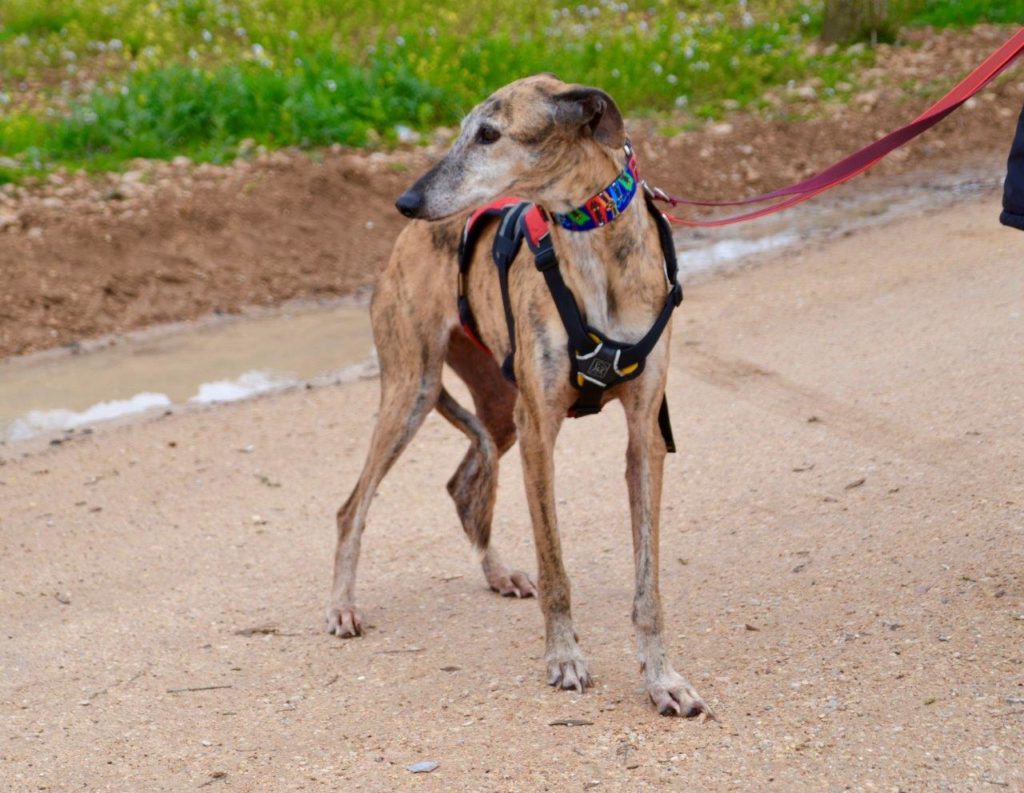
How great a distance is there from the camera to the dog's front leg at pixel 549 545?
434cm

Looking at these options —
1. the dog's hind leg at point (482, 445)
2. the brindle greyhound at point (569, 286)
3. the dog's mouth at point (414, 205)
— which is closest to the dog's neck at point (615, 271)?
the brindle greyhound at point (569, 286)

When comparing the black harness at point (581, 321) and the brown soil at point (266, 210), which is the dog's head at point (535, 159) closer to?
the black harness at point (581, 321)

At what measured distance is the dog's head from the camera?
4.12 meters

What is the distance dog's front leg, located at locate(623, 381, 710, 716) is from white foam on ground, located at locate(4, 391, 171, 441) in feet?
14.2

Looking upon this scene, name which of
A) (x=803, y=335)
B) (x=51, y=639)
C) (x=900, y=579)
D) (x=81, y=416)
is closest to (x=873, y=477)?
(x=900, y=579)

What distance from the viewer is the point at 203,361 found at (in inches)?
340

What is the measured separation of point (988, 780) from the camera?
355 cm

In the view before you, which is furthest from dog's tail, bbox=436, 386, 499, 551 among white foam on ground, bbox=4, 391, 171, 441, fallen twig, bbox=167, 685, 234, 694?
white foam on ground, bbox=4, 391, 171, 441

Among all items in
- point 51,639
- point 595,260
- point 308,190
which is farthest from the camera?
point 308,190

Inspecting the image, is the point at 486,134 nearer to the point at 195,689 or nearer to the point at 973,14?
the point at 195,689

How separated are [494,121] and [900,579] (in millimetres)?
2163

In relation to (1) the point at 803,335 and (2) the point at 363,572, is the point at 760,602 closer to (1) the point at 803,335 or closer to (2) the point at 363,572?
(2) the point at 363,572

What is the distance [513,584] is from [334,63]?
787cm

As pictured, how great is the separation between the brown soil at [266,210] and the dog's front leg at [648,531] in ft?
18.3
